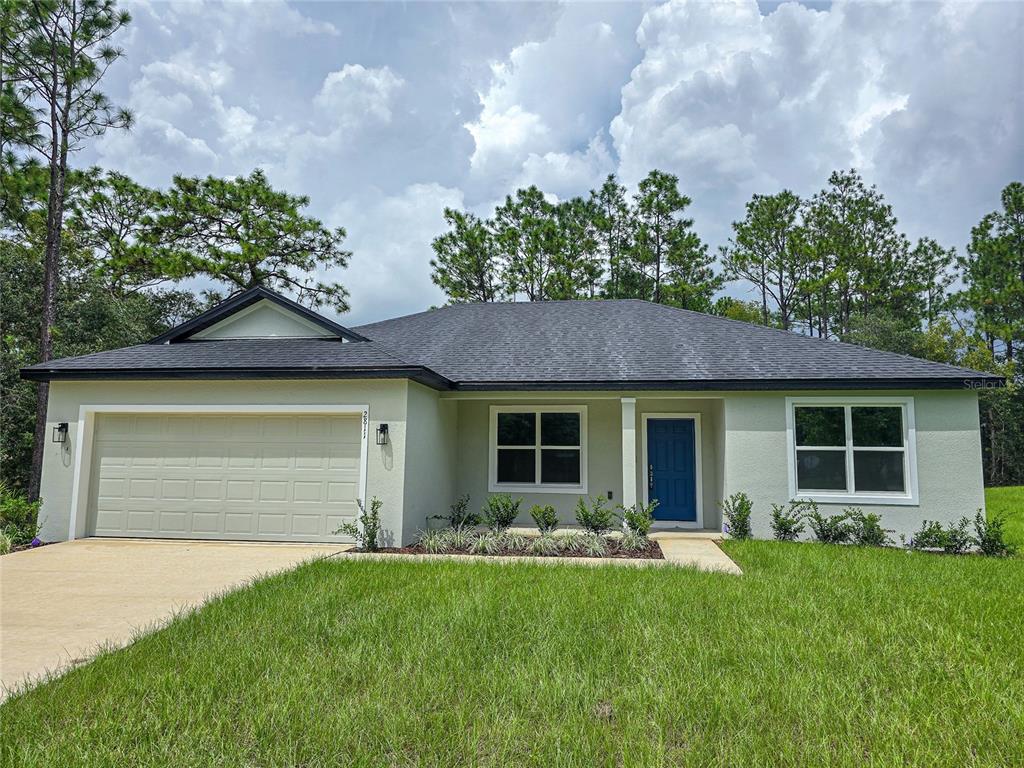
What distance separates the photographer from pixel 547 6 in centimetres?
1113

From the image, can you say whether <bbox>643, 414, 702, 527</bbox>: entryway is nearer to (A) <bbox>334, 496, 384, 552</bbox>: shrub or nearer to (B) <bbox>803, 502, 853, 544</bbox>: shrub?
(B) <bbox>803, 502, 853, 544</bbox>: shrub

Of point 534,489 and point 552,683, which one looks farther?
point 534,489

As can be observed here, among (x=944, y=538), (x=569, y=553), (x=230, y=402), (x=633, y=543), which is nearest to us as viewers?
(x=569, y=553)

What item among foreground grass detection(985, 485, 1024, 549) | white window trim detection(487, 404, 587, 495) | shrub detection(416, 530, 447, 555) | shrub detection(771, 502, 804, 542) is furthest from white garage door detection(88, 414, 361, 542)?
foreground grass detection(985, 485, 1024, 549)

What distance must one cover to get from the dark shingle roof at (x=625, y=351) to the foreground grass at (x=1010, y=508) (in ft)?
11.8

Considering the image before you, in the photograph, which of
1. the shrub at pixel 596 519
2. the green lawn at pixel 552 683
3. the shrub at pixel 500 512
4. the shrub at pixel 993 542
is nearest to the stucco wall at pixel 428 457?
the shrub at pixel 500 512

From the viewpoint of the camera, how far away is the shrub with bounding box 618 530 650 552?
9038 mm

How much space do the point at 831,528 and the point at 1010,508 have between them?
9.65 meters

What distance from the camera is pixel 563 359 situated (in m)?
12.1

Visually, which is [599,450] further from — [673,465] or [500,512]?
[500,512]

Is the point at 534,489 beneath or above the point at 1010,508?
above

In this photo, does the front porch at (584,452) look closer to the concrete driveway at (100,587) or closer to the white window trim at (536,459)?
the white window trim at (536,459)

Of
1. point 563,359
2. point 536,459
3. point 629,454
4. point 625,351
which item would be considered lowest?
point 536,459

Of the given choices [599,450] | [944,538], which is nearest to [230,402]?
[599,450]
